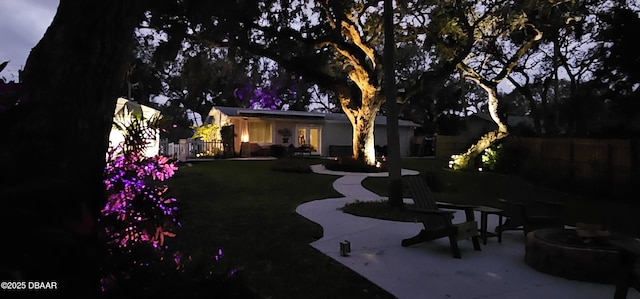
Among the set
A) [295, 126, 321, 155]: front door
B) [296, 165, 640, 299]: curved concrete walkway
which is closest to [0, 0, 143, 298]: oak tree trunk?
[296, 165, 640, 299]: curved concrete walkway

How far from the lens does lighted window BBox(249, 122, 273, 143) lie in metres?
25.1

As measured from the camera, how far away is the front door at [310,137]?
26.5 meters

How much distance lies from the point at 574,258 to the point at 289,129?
22.6 meters

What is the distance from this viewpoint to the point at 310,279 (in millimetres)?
3916

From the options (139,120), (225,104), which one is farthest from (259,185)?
(225,104)

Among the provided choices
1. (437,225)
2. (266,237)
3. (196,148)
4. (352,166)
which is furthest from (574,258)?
(196,148)

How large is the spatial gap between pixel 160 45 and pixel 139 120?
40.1 ft

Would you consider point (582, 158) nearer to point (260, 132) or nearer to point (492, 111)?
point (492, 111)

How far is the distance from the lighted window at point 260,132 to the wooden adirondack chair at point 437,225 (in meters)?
20.4

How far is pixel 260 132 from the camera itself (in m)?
25.5

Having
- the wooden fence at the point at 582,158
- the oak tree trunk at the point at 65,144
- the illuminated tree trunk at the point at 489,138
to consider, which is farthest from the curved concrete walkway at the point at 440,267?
the illuminated tree trunk at the point at 489,138

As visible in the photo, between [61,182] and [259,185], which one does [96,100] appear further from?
[259,185]

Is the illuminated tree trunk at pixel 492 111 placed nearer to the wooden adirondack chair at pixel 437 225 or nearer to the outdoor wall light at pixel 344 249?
the wooden adirondack chair at pixel 437 225

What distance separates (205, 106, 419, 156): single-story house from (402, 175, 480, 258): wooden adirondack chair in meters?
19.1
